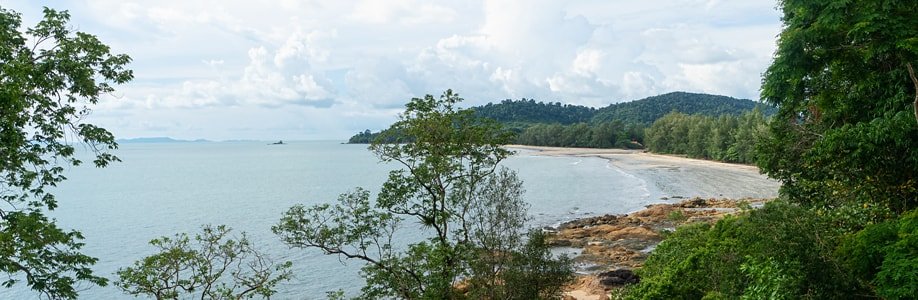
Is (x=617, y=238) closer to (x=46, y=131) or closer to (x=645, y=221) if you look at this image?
(x=645, y=221)

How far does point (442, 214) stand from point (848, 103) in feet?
38.7

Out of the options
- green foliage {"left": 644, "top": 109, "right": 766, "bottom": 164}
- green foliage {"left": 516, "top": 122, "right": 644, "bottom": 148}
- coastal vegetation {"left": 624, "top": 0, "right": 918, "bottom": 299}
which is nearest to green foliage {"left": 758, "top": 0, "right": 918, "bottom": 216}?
coastal vegetation {"left": 624, "top": 0, "right": 918, "bottom": 299}

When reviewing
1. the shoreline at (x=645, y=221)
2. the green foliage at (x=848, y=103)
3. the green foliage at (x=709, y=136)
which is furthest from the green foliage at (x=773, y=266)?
the green foliage at (x=709, y=136)

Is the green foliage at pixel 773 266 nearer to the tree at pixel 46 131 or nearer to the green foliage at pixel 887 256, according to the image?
the green foliage at pixel 887 256

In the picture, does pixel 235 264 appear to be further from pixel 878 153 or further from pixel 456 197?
pixel 878 153

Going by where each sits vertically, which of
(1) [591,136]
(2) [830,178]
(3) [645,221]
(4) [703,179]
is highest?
(1) [591,136]

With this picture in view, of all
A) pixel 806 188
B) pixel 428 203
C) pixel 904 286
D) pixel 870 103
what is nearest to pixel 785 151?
pixel 806 188

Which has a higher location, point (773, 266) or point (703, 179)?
point (773, 266)

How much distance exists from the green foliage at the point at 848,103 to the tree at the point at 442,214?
26.1 ft

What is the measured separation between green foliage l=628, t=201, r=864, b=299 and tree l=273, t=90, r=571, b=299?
134 inches

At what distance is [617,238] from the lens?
35.3 m

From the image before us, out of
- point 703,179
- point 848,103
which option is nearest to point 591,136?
point 703,179

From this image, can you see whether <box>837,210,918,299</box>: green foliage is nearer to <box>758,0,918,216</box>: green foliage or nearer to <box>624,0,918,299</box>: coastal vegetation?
<box>624,0,918,299</box>: coastal vegetation

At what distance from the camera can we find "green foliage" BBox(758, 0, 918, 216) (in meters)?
13.7
